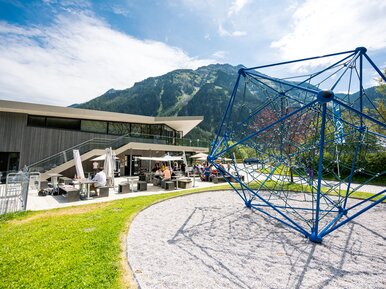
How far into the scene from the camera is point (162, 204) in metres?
9.31

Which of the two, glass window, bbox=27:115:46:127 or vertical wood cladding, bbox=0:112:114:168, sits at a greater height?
glass window, bbox=27:115:46:127

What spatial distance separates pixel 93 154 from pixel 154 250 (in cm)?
1738

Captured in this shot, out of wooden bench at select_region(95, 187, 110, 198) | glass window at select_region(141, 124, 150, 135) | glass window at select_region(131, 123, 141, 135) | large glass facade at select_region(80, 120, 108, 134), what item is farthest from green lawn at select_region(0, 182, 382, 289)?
glass window at select_region(141, 124, 150, 135)

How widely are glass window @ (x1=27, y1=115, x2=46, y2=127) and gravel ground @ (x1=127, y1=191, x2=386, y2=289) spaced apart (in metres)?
19.9

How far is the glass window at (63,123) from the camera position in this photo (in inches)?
849

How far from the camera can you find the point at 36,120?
20641 millimetres

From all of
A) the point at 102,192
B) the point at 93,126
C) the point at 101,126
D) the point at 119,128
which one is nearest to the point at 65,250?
the point at 102,192

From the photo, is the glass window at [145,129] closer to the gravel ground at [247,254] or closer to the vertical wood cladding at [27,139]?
the vertical wood cladding at [27,139]

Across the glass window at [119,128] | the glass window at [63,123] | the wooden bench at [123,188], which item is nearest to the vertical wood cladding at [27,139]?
the glass window at [63,123]

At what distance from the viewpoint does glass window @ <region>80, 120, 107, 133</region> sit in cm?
2325

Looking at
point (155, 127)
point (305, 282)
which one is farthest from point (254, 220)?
point (155, 127)

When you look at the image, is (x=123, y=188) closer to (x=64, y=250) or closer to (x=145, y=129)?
(x=64, y=250)

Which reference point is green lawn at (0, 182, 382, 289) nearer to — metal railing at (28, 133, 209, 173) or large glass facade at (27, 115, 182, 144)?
metal railing at (28, 133, 209, 173)

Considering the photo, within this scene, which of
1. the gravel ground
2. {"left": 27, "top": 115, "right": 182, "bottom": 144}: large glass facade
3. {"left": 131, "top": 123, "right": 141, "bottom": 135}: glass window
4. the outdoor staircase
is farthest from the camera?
{"left": 131, "top": 123, "right": 141, "bottom": 135}: glass window
